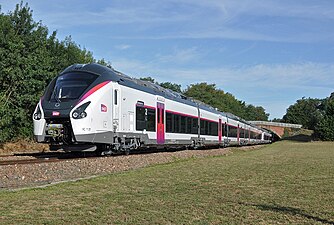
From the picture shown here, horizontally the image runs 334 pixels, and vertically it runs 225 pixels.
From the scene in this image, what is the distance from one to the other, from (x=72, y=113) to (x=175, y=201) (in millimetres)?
7849

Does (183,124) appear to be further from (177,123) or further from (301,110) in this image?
(301,110)

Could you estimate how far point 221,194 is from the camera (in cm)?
929

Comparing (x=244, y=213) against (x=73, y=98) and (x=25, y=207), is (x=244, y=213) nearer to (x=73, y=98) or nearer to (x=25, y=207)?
(x=25, y=207)

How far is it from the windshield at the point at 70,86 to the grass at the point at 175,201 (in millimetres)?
4617

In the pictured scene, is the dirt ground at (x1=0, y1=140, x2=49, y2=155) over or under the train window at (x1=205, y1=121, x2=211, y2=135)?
under

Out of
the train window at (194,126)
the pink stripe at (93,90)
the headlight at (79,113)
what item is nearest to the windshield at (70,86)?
the pink stripe at (93,90)

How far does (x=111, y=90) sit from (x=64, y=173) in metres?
4.83

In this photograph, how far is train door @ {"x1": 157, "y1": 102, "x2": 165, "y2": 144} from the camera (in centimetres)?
2177

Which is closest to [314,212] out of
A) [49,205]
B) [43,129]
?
[49,205]

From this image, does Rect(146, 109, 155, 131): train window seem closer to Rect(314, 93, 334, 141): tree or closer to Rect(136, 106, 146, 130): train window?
Rect(136, 106, 146, 130): train window

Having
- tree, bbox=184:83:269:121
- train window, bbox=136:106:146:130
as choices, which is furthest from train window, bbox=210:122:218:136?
tree, bbox=184:83:269:121

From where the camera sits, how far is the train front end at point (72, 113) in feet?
49.6

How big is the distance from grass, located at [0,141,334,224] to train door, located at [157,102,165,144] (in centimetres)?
928

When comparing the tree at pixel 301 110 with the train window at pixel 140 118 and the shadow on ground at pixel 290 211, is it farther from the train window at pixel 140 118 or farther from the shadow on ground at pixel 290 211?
the shadow on ground at pixel 290 211
